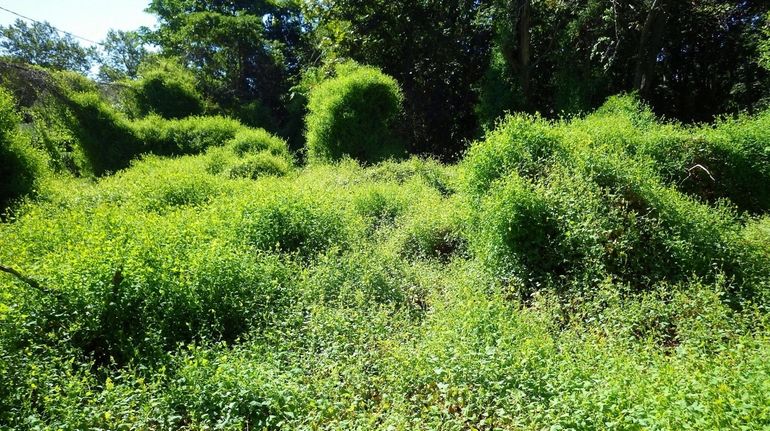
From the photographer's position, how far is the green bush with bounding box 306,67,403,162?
14992 mm

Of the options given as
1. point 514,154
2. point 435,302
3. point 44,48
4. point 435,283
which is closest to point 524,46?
point 514,154

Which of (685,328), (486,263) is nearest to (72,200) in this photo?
(486,263)

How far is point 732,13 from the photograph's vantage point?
1460 centimetres

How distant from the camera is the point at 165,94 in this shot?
2188 centimetres

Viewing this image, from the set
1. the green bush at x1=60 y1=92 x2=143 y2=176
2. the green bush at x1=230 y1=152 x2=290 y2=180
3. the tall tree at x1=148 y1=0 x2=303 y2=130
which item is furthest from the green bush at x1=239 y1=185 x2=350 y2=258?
the tall tree at x1=148 y1=0 x2=303 y2=130

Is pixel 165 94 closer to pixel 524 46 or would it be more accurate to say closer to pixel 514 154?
pixel 524 46

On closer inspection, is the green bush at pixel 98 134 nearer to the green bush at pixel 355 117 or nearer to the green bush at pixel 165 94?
the green bush at pixel 165 94

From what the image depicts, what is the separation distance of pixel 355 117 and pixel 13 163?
8.92 m

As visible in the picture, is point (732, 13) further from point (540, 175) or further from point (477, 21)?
point (540, 175)

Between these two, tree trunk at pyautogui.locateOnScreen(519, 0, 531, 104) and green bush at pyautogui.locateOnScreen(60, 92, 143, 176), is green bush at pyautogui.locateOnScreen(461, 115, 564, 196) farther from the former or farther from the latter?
green bush at pyautogui.locateOnScreen(60, 92, 143, 176)

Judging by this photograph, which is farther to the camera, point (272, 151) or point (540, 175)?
point (272, 151)

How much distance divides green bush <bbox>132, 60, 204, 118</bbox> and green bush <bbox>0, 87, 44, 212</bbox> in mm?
10069

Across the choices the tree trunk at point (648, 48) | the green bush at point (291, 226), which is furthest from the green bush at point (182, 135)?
the tree trunk at point (648, 48)

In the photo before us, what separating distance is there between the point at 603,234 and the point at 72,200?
34.5 feet
